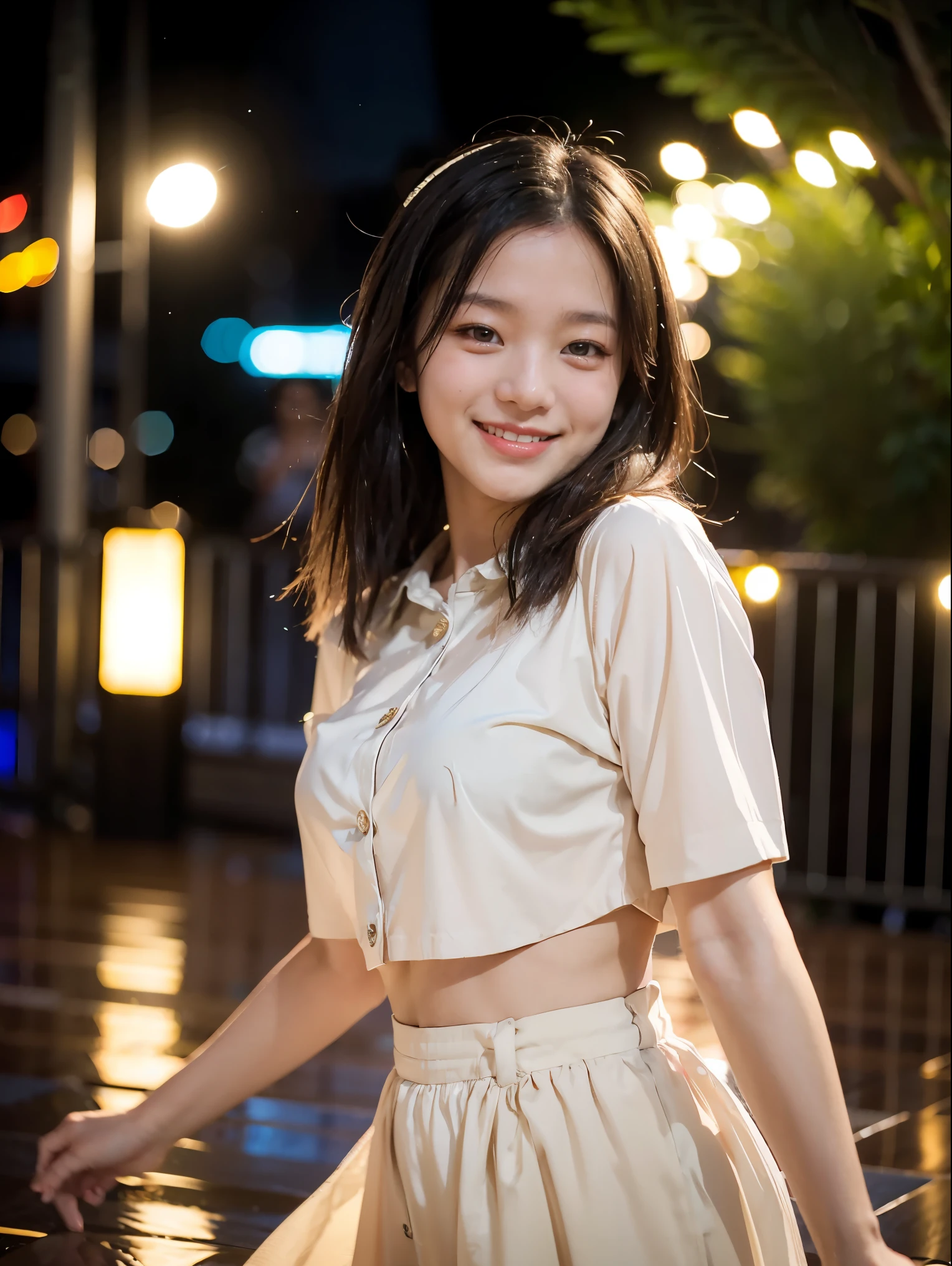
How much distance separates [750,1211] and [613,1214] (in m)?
0.15

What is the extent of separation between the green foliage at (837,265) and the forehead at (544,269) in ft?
5.85

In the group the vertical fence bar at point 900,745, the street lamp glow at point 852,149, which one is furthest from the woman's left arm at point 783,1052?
the vertical fence bar at point 900,745

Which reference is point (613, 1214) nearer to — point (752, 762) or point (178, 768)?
point (752, 762)

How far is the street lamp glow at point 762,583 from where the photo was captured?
16.6 feet

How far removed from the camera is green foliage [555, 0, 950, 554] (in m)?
2.91

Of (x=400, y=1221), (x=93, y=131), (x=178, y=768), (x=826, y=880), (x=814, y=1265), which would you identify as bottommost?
(x=814, y=1265)

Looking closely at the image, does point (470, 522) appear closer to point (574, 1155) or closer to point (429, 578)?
point (429, 578)

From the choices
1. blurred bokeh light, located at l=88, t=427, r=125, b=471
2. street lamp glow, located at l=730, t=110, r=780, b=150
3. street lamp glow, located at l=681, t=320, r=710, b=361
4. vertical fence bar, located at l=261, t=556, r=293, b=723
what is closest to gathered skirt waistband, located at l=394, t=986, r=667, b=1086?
street lamp glow, located at l=730, t=110, r=780, b=150

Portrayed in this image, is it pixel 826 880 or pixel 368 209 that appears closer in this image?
pixel 826 880

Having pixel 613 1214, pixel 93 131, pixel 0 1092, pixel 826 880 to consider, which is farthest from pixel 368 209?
pixel 613 1214

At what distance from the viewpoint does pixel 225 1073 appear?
149 centimetres

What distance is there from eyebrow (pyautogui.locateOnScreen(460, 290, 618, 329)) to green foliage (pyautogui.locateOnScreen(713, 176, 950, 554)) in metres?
3.65

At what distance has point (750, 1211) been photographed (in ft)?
4.19

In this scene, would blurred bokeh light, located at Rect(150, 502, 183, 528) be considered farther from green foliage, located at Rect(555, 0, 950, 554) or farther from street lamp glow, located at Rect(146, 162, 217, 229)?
street lamp glow, located at Rect(146, 162, 217, 229)
